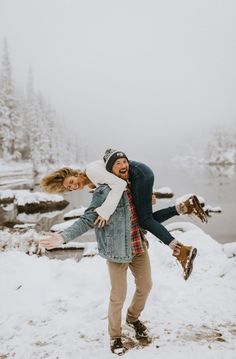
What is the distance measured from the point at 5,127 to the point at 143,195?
157ft

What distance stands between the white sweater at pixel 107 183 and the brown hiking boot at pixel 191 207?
0.95 metres

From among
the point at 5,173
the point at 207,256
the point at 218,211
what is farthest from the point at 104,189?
the point at 5,173

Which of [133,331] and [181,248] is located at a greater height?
[181,248]

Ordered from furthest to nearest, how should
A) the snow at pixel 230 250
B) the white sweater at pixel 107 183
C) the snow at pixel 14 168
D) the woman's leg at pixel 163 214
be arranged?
1. the snow at pixel 14 168
2. the snow at pixel 230 250
3. the woman's leg at pixel 163 214
4. the white sweater at pixel 107 183

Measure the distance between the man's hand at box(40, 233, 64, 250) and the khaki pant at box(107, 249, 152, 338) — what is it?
811 millimetres

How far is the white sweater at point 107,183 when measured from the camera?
11.3 ft

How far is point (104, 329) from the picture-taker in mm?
4336

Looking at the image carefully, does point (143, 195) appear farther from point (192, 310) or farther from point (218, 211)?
point (218, 211)

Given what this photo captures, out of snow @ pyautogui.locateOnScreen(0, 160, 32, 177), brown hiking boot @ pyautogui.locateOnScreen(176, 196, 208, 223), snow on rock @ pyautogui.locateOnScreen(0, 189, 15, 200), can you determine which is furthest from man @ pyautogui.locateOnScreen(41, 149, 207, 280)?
snow @ pyautogui.locateOnScreen(0, 160, 32, 177)

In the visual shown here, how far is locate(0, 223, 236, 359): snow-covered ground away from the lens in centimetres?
386

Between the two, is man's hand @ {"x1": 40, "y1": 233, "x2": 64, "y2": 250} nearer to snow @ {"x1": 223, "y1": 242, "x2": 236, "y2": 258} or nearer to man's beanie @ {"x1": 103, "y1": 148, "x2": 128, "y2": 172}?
man's beanie @ {"x1": 103, "y1": 148, "x2": 128, "y2": 172}

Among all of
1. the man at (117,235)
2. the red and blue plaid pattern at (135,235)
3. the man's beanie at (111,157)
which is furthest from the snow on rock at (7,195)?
the man's beanie at (111,157)

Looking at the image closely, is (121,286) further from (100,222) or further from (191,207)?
(191,207)

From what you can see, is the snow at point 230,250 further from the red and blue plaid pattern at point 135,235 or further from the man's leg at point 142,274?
the red and blue plaid pattern at point 135,235
